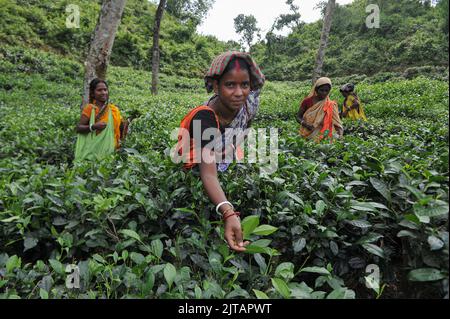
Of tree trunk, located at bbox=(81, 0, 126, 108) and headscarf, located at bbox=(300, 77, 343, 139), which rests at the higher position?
Result: tree trunk, located at bbox=(81, 0, 126, 108)

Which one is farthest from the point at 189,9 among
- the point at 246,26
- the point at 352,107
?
the point at 352,107

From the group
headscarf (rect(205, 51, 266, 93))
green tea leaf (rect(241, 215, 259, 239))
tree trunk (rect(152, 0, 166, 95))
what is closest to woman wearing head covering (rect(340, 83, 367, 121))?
headscarf (rect(205, 51, 266, 93))

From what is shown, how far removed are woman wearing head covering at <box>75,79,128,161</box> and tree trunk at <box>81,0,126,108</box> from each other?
45.3 inches

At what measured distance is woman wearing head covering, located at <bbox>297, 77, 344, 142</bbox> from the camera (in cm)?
483

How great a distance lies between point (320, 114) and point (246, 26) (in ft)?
123

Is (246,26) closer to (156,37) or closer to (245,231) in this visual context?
(156,37)

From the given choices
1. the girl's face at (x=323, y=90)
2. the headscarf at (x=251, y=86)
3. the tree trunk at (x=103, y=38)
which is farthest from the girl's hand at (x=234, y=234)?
the tree trunk at (x=103, y=38)

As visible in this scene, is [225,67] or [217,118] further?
[217,118]

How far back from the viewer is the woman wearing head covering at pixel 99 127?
4.24 m

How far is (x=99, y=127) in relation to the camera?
4285mm

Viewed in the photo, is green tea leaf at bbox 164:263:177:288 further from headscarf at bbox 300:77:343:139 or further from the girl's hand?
headscarf at bbox 300:77:343:139

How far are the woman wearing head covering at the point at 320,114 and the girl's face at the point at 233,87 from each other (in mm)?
3004

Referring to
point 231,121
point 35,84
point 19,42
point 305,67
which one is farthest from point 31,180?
point 305,67

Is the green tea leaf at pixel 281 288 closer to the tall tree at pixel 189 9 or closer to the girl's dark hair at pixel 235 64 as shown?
the girl's dark hair at pixel 235 64
